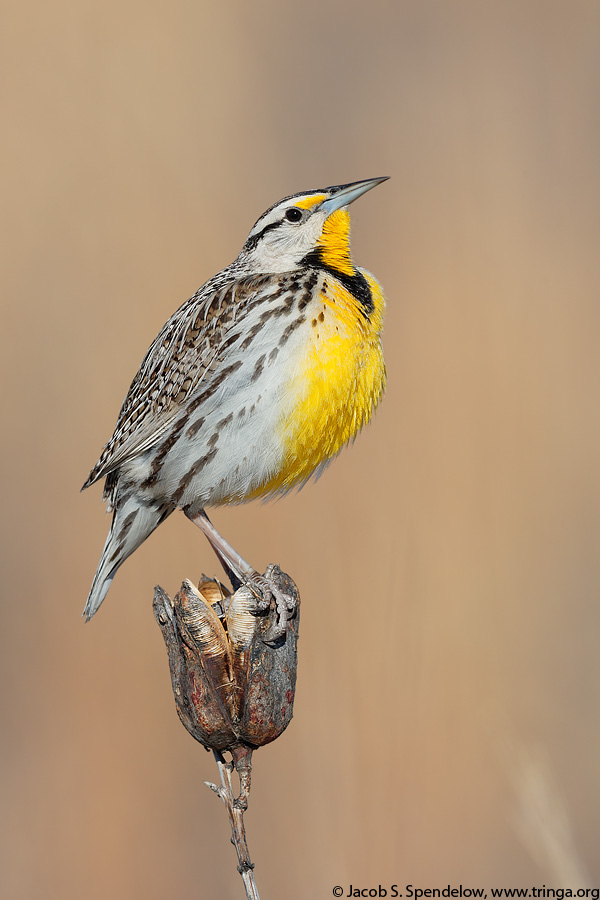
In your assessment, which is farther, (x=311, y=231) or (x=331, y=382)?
(x=311, y=231)

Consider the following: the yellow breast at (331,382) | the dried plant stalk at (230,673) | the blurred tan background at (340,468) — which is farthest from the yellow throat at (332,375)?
the dried plant stalk at (230,673)

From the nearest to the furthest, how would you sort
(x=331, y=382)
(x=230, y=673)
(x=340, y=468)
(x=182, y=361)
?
(x=230, y=673)
(x=331, y=382)
(x=182, y=361)
(x=340, y=468)

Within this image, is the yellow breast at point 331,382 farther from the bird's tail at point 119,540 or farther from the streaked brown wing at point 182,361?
the bird's tail at point 119,540

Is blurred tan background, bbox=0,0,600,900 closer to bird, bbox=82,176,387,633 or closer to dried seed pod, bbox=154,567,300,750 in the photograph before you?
bird, bbox=82,176,387,633

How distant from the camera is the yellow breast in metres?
1.86

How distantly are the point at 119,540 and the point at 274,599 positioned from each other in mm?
728

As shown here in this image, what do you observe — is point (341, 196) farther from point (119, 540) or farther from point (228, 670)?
point (228, 670)

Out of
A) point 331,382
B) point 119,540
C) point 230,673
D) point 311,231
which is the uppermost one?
point 311,231

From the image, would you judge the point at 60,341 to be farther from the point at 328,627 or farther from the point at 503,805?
the point at 503,805

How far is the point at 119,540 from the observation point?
2.13m

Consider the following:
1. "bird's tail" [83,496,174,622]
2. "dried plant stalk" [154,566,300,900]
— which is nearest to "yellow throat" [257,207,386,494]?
"bird's tail" [83,496,174,622]

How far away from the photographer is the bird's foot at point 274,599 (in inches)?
57.5

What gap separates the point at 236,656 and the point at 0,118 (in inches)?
95.1

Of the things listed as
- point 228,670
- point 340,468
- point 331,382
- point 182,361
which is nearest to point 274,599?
point 228,670
